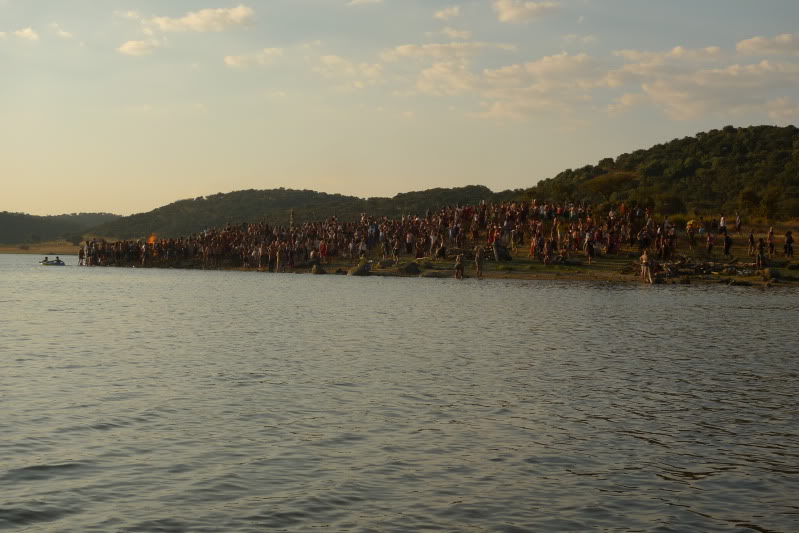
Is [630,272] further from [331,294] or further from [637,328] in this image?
[637,328]

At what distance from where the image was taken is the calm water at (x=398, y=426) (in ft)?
32.6

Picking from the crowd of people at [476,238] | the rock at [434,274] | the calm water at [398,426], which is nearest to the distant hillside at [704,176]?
the crowd of people at [476,238]

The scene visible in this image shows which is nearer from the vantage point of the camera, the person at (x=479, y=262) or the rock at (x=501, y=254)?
the person at (x=479, y=262)

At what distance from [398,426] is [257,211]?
603 ft

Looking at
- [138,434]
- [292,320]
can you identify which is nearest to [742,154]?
[292,320]

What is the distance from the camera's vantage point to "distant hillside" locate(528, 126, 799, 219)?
81.4 m

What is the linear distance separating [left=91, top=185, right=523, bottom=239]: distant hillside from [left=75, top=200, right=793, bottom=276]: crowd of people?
64981 mm

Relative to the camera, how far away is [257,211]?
195m

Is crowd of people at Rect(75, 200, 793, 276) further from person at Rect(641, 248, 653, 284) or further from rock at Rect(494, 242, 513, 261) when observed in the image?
person at Rect(641, 248, 653, 284)

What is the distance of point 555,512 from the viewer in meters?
9.91

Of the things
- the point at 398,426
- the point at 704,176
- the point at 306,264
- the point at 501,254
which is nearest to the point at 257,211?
the point at 704,176

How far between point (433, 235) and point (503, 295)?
20.9 meters

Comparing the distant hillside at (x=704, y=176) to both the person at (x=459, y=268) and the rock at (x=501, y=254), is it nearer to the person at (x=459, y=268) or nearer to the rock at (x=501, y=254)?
the rock at (x=501, y=254)

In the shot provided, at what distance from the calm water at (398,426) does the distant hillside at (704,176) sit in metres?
53.2
